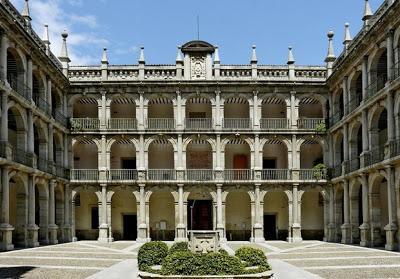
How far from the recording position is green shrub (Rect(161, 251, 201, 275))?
13.5m

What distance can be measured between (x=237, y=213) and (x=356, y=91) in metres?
11.9

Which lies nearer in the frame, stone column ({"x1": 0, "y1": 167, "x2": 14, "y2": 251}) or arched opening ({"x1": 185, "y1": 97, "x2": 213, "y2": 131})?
stone column ({"x1": 0, "y1": 167, "x2": 14, "y2": 251})

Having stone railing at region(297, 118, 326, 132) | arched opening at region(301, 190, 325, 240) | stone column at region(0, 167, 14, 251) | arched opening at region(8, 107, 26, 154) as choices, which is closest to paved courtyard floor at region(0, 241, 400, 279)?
stone column at region(0, 167, 14, 251)

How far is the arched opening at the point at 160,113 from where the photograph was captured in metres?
34.3

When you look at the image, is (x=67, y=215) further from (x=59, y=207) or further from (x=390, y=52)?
(x=390, y=52)

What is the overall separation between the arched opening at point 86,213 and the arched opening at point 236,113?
1078 cm

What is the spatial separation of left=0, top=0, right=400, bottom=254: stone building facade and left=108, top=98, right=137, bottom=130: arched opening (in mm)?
80

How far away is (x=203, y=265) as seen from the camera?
44.0ft

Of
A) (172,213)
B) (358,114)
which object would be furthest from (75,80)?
(358,114)

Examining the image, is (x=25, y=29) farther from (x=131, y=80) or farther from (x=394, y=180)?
(x=394, y=180)

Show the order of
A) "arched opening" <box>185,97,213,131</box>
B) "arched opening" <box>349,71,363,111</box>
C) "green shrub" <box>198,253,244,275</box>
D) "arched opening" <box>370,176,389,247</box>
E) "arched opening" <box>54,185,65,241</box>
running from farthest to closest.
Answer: "arched opening" <box>185,97,213,131</box> → "arched opening" <box>54,185,65,241</box> → "arched opening" <box>349,71,363,111</box> → "arched opening" <box>370,176,389,247</box> → "green shrub" <box>198,253,244,275</box>

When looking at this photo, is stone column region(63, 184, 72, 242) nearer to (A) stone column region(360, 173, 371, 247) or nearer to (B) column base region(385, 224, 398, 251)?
(A) stone column region(360, 173, 371, 247)

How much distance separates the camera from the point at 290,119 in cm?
3388

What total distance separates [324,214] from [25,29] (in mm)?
21514
